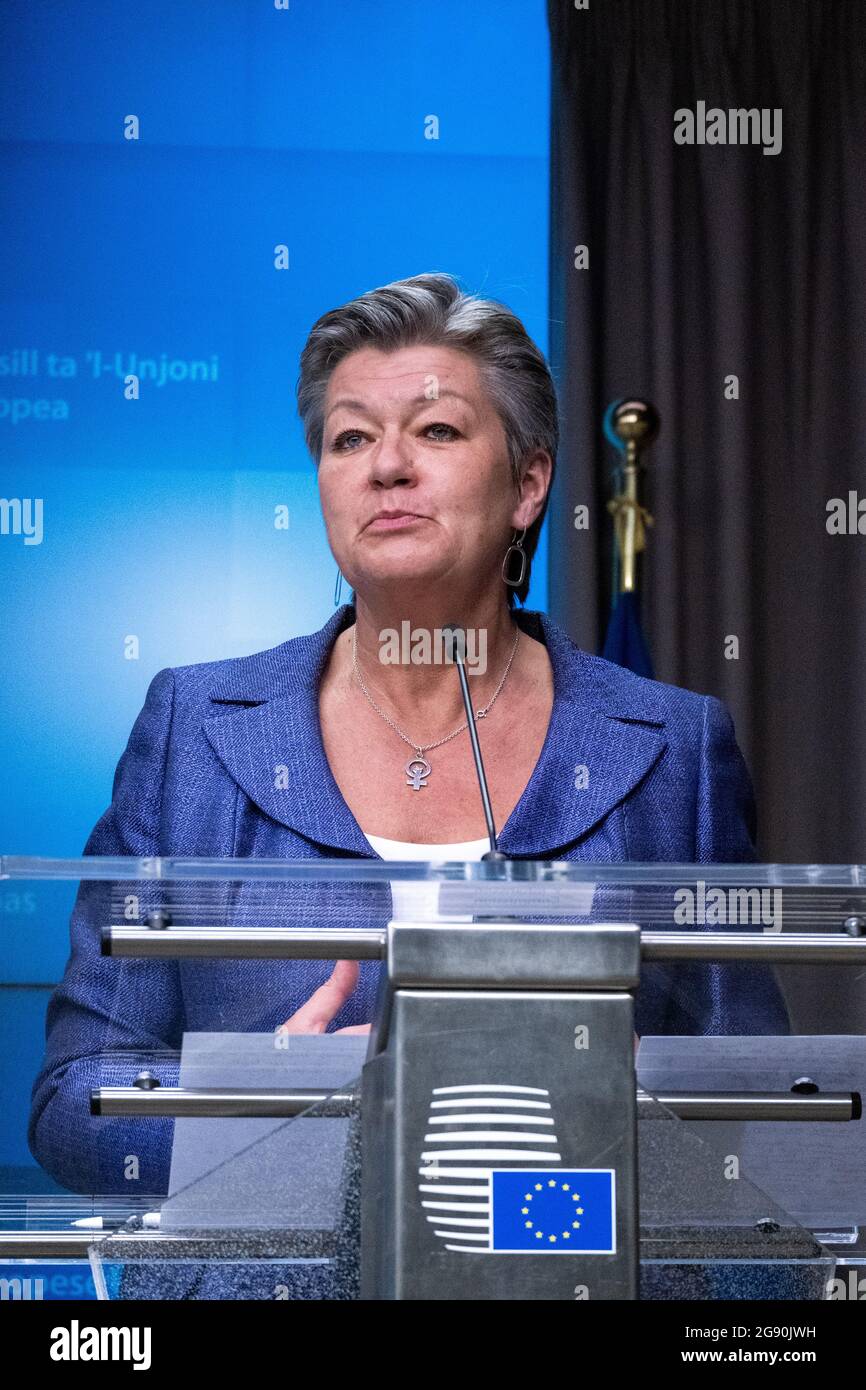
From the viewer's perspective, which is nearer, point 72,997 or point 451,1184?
point 451,1184

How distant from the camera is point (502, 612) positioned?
188cm

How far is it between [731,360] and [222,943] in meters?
2.70

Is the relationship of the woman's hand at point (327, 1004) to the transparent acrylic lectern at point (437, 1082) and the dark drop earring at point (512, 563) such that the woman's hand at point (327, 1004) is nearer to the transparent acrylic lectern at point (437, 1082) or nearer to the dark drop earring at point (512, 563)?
the transparent acrylic lectern at point (437, 1082)

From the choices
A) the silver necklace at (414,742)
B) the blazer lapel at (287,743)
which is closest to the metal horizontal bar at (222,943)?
the blazer lapel at (287,743)

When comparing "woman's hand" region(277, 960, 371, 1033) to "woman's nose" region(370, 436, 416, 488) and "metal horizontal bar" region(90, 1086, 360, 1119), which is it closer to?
"metal horizontal bar" region(90, 1086, 360, 1119)

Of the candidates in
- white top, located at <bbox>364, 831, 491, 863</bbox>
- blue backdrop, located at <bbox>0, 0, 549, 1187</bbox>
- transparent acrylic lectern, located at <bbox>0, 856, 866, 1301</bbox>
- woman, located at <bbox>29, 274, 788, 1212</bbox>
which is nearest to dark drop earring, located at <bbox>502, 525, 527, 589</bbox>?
woman, located at <bbox>29, 274, 788, 1212</bbox>

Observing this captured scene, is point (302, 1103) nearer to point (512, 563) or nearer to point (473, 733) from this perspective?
point (473, 733)

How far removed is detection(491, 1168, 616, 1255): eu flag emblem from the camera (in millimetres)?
702

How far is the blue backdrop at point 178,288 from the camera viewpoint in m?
3.06

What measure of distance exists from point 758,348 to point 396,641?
6.01 ft

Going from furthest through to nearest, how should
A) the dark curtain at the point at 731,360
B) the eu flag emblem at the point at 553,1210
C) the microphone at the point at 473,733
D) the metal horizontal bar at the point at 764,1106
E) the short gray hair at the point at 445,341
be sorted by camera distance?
the dark curtain at the point at 731,360 < the short gray hair at the point at 445,341 < the microphone at the point at 473,733 < the metal horizontal bar at the point at 764,1106 < the eu flag emblem at the point at 553,1210

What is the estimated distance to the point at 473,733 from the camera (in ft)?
4.42

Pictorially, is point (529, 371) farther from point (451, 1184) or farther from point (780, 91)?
point (780, 91)
